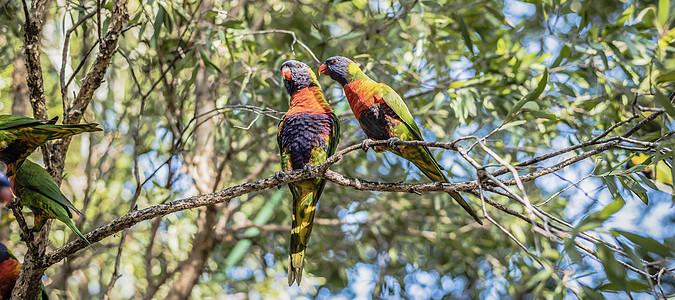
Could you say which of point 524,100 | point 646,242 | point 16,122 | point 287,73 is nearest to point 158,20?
point 287,73

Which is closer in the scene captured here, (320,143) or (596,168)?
(596,168)

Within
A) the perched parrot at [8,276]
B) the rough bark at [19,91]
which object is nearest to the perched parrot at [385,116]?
the perched parrot at [8,276]

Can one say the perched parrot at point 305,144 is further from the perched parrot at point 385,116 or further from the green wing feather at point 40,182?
the green wing feather at point 40,182

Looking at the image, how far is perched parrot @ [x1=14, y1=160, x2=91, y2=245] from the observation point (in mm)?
1529

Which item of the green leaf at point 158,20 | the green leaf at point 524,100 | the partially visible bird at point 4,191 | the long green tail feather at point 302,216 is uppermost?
the green leaf at point 158,20

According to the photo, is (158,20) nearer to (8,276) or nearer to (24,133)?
(24,133)

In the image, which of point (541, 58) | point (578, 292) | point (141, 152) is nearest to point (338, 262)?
point (141, 152)

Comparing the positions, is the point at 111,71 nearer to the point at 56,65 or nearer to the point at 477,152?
the point at 56,65

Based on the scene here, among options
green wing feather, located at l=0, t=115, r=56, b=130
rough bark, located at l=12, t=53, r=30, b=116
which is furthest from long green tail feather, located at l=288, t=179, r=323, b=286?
rough bark, located at l=12, t=53, r=30, b=116

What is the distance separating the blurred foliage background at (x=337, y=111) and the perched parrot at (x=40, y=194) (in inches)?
20.6

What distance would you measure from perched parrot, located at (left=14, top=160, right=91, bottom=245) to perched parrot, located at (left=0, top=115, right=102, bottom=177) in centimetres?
6

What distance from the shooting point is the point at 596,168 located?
1.52 m

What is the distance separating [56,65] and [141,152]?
906 millimetres

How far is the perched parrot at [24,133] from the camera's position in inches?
54.7
